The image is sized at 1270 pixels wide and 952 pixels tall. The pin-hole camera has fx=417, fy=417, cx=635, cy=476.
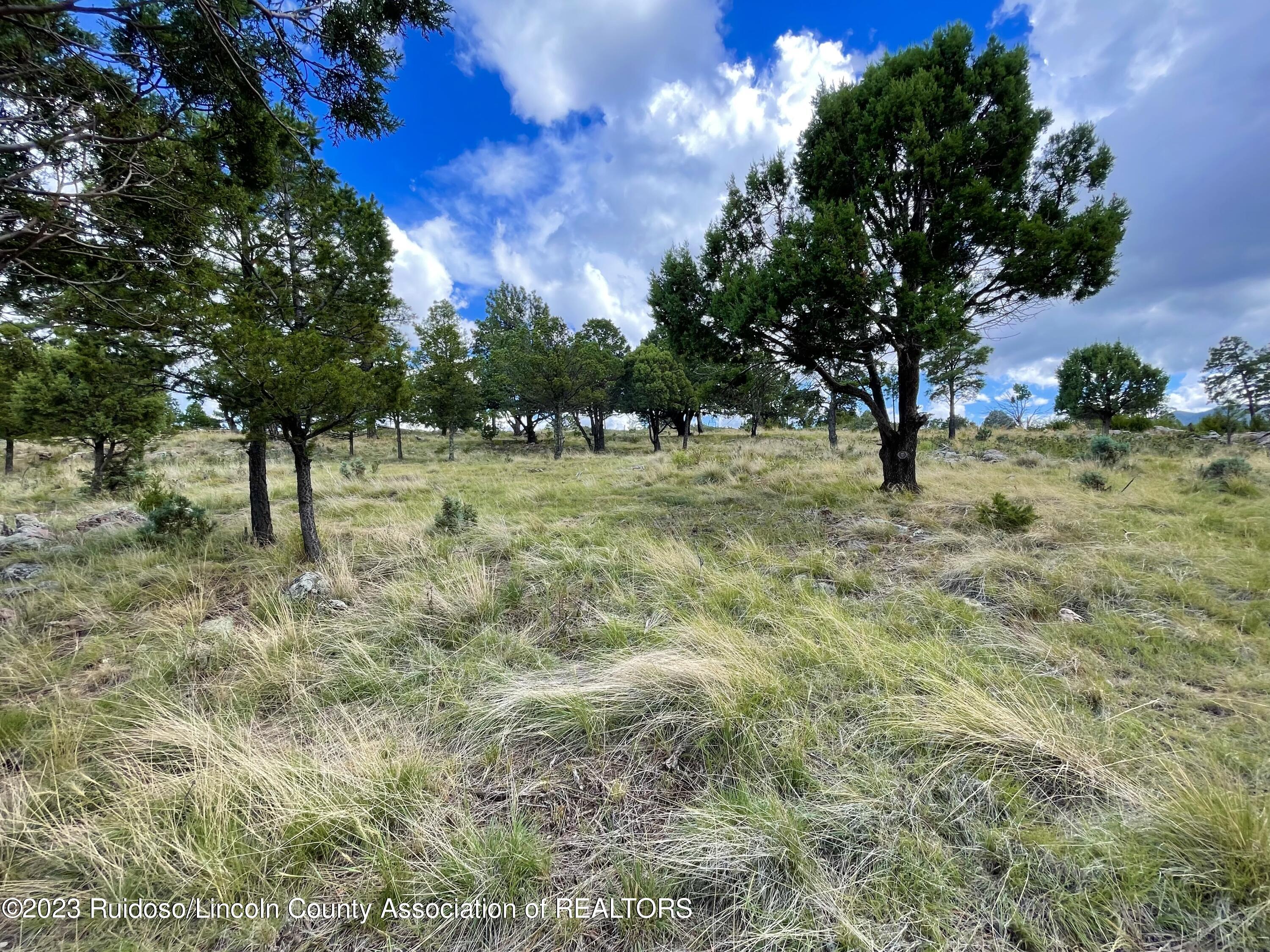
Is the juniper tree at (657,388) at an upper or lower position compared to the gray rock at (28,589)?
upper

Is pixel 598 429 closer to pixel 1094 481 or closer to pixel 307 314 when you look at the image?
pixel 307 314

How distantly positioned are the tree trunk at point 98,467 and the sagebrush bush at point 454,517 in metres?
13.0

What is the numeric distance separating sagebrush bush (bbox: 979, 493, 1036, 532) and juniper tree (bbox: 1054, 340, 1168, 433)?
1630 inches

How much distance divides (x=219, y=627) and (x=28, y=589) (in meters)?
3.47

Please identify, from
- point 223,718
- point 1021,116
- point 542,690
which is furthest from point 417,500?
→ point 1021,116

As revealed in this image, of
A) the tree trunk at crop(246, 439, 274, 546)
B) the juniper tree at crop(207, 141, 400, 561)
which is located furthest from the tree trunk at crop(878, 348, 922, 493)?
the tree trunk at crop(246, 439, 274, 546)

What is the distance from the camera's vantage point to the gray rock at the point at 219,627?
3789mm

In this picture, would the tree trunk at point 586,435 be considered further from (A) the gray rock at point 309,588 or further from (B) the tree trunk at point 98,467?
(A) the gray rock at point 309,588

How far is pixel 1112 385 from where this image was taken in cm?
3519

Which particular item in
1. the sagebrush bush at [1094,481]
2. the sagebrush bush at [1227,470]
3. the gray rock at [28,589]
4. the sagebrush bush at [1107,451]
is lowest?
the gray rock at [28,589]

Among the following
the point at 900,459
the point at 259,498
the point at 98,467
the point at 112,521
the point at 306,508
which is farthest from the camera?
the point at 98,467

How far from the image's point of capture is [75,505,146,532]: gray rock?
7.66 meters

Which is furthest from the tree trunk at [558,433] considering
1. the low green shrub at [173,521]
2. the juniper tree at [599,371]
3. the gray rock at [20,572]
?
the gray rock at [20,572]

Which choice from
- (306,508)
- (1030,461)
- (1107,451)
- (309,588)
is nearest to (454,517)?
(306,508)
